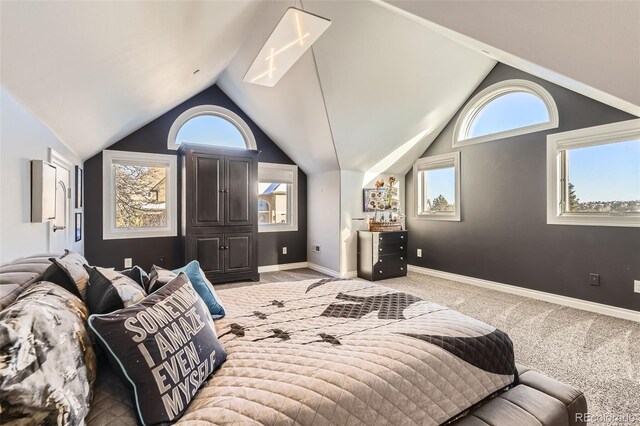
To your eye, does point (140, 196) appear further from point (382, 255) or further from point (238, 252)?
point (382, 255)

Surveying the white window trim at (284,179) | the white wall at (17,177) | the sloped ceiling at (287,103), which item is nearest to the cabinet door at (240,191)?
the white window trim at (284,179)

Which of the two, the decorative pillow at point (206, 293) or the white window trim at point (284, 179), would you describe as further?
the white window trim at point (284, 179)

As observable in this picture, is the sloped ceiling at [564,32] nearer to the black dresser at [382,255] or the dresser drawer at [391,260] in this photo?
the black dresser at [382,255]

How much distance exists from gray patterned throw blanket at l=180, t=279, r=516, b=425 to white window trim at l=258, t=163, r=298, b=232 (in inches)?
→ 153

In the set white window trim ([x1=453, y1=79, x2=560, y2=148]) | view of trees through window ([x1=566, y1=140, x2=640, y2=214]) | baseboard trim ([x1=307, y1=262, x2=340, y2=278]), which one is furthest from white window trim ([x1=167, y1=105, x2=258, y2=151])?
view of trees through window ([x1=566, y1=140, x2=640, y2=214])

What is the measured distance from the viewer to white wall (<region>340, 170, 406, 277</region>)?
16.7 feet

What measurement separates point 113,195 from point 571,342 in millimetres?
5627

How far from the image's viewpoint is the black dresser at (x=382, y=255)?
494cm

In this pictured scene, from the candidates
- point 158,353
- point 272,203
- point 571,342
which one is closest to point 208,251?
point 272,203

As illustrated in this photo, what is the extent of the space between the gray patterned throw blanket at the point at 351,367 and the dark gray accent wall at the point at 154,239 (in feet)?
11.7

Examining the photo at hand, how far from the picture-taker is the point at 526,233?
4090 millimetres

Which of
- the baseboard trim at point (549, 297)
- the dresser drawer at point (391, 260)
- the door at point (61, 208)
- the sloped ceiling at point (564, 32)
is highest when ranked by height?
the sloped ceiling at point (564, 32)

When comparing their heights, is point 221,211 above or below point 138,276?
above

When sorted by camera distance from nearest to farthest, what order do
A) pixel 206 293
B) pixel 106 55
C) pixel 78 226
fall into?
pixel 206 293 → pixel 106 55 → pixel 78 226
